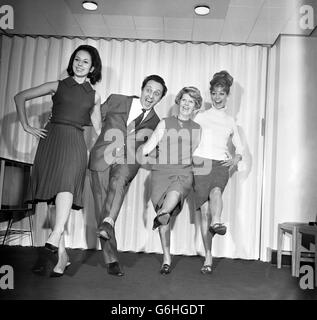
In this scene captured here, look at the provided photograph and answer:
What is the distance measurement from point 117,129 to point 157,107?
2.50 ft

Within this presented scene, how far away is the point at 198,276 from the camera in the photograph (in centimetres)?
295

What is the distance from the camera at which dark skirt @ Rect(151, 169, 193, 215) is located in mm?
3043

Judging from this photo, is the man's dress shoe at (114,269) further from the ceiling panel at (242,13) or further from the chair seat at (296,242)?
the ceiling panel at (242,13)

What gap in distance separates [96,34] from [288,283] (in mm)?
2892

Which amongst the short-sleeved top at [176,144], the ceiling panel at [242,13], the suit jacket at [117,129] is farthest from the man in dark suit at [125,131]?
the ceiling panel at [242,13]

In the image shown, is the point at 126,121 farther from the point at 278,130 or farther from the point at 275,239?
the point at 275,239

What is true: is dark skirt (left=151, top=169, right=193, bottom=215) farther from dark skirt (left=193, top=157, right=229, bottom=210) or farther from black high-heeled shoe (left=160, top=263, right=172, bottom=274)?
black high-heeled shoe (left=160, top=263, right=172, bottom=274)

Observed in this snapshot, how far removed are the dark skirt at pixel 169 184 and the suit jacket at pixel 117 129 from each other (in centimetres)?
37

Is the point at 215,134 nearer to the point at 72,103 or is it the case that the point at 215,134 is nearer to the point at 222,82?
the point at 222,82

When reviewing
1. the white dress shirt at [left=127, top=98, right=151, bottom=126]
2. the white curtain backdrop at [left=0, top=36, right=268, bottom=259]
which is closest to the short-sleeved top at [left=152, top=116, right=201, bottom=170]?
the white dress shirt at [left=127, top=98, right=151, bottom=126]

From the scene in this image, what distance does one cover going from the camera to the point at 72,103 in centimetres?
277

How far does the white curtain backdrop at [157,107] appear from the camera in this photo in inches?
152

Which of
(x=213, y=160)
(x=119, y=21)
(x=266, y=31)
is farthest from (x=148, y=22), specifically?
(x=213, y=160)
